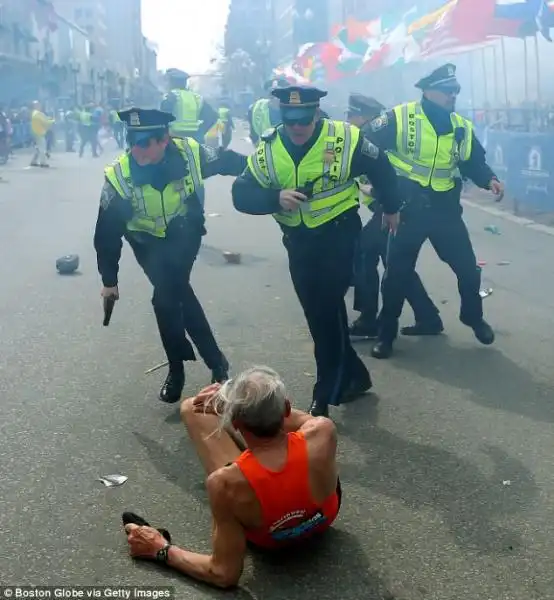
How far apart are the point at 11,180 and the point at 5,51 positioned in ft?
131

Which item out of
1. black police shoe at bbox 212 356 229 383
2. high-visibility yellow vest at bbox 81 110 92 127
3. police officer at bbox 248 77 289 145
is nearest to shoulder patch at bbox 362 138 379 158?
black police shoe at bbox 212 356 229 383

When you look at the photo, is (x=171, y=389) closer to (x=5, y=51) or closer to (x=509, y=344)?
(x=509, y=344)

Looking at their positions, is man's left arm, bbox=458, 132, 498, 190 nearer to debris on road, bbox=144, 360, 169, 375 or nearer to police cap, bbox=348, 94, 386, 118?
police cap, bbox=348, 94, 386, 118

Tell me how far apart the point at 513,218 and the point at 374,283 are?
7.19 m

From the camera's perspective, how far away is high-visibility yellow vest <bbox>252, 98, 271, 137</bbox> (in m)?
11.2

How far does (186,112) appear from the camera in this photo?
→ 1066 centimetres

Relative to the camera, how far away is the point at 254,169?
490cm

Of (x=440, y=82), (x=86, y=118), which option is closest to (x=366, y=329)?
(x=440, y=82)

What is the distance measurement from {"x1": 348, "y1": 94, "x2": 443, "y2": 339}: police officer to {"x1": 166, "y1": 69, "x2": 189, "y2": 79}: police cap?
4.14 meters

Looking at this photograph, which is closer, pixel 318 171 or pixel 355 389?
pixel 318 171

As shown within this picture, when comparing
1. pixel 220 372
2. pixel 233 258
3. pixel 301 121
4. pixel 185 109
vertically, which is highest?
pixel 185 109

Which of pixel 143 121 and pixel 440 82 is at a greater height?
pixel 440 82

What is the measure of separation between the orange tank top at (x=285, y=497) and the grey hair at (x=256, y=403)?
0.44 ft

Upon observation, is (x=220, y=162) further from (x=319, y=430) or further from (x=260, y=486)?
(x=260, y=486)
